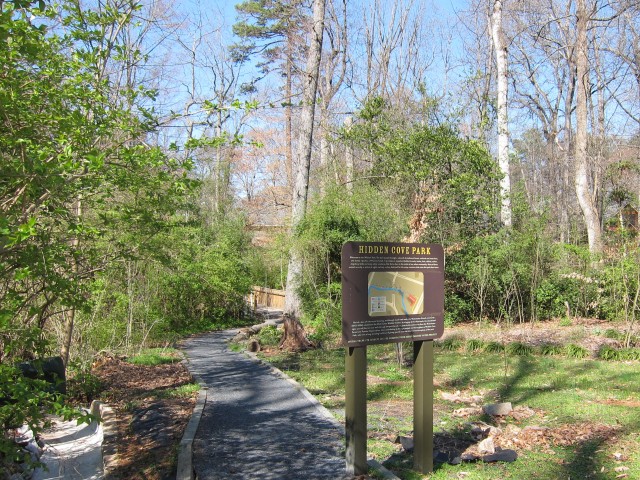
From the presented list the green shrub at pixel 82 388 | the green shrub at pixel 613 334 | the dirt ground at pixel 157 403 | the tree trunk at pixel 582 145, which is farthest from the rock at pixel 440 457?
the tree trunk at pixel 582 145

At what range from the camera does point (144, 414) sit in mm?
7535

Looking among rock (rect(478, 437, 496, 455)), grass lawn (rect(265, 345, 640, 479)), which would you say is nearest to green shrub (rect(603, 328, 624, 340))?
grass lawn (rect(265, 345, 640, 479))

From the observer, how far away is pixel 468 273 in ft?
50.9

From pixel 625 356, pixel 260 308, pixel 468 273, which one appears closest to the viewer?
pixel 625 356

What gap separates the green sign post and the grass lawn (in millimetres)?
533

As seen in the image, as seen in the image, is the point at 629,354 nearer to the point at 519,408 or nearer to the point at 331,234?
the point at 519,408

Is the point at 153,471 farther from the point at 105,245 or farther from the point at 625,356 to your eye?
the point at 625,356

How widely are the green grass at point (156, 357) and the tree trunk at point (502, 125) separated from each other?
9707 mm

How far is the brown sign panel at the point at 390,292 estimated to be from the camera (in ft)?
15.4

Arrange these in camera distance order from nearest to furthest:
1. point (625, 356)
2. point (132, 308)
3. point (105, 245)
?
point (105, 245) < point (625, 356) < point (132, 308)

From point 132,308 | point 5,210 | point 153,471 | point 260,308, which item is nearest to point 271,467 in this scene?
point 153,471

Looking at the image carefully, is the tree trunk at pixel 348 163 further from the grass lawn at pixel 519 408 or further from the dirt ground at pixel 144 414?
the dirt ground at pixel 144 414

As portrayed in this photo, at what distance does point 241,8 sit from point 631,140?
2277cm

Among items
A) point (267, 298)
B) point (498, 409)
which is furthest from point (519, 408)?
point (267, 298)
